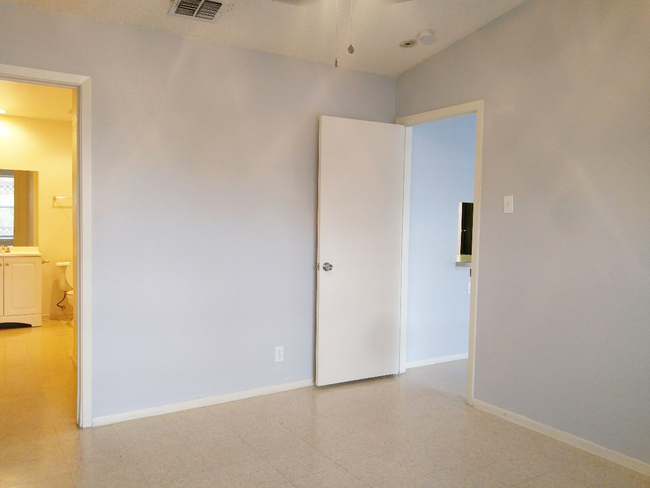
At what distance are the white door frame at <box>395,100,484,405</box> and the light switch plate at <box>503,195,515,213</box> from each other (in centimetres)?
20

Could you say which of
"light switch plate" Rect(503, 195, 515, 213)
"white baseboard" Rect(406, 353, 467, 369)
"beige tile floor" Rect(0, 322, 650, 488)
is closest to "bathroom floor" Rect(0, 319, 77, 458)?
"beige tile floor" Rect(0, 322, 650, 488)

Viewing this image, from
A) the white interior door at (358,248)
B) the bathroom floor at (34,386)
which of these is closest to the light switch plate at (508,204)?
the white interior door at (358,248)

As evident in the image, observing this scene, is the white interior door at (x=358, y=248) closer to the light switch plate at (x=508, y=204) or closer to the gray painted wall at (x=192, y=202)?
the gray painted wall at (x=192, y=202)

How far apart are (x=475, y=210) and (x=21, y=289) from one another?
16.9 feet

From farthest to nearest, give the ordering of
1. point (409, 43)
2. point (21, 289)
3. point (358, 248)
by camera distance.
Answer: point (21, 289) < point (358, 248) < point (409, 43)

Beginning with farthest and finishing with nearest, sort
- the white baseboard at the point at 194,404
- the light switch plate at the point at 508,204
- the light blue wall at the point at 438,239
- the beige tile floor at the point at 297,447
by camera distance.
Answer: the light blue wall at the point at 438,239 < the light switch plate at the point at 508,204 < the white baseboard at the point at 194,404 < the beige tile floor at the point at 297,447

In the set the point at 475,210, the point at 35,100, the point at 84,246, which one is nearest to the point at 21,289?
the point at 35,100

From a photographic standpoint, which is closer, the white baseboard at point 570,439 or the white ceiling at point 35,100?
the white baseboard at point 570,439

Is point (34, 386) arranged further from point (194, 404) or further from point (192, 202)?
point (192, 202)

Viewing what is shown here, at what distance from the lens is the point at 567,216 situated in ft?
9.25

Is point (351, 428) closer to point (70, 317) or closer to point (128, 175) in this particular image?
point (128, 175)

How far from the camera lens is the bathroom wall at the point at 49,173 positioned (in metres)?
5.91

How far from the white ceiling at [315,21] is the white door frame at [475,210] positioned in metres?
0.49

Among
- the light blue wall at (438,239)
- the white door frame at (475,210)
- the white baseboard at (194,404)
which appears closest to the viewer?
the white baseboard at (194,404)
